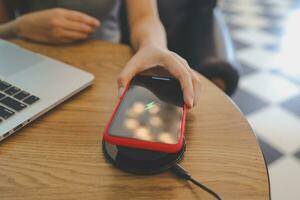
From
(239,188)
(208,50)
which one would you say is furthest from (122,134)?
(208,50)

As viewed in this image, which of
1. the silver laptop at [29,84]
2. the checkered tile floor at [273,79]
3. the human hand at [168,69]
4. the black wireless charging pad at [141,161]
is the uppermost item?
the human hand at [168,69]

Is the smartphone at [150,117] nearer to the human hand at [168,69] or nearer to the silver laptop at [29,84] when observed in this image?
the human hand at [168,69]

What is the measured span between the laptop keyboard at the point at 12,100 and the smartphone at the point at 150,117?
5.5 inches

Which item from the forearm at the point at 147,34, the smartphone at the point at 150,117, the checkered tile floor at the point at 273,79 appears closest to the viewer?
the smartphone at the point at 150,117

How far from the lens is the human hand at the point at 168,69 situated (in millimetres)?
441

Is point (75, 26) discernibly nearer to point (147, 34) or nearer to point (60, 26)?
point (60, 26)

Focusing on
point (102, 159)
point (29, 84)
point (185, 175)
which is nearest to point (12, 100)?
point (29, 84)

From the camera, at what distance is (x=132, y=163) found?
1.24 feet

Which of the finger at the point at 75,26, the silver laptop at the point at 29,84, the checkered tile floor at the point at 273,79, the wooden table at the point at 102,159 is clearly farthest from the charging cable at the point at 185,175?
the checkered tile floor at the point at 273,79

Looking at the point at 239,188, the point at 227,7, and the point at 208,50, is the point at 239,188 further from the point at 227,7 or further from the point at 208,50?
the point at 227,7

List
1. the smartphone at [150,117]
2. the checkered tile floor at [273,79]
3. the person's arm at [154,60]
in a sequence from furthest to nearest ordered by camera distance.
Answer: the checkered tile floor at [273,79] → the person's arm at [154,60] → the smartphone at [150,117]

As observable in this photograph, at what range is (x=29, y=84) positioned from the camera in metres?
0.50

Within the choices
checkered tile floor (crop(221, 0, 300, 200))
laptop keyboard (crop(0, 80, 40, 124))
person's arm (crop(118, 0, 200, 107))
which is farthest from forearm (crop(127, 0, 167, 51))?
checkered tile floor (crop(221, 0, 300, 200))

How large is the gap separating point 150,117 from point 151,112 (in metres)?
0.01
